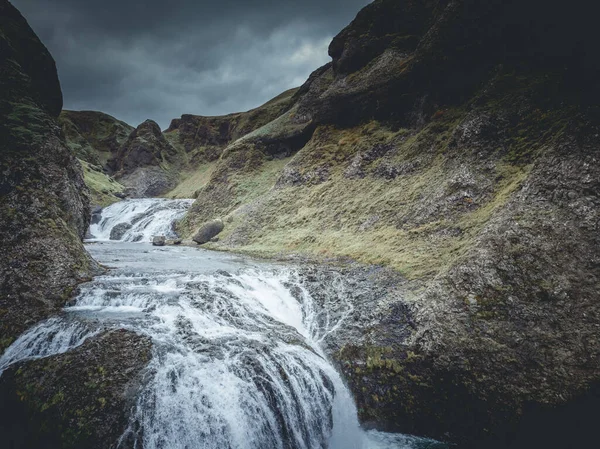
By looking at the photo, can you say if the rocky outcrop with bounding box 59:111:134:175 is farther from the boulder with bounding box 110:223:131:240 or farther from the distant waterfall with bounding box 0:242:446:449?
the distant waterfall with bounding box 0:242:446:449

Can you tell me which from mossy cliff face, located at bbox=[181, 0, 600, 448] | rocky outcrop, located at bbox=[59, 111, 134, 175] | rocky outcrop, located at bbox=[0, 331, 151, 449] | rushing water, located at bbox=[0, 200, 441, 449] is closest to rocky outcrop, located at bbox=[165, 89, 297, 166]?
rocky outcrop, located at bbox=[59, 111, 134, 175]

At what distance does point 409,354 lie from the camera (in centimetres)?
755

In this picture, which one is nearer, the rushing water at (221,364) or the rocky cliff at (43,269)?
the rocky cliff at (43,269)

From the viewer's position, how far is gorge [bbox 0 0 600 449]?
591cm

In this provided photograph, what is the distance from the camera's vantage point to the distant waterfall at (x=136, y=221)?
32.6 meters

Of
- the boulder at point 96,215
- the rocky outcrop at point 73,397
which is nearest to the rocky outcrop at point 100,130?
the boulder at point 96,215

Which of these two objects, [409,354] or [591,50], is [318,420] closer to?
[409,354]

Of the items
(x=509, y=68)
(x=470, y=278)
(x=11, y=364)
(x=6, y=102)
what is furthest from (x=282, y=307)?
(x=509, y=68)

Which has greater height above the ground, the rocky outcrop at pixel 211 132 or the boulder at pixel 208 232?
the rocky outcrop at pixel 211 132

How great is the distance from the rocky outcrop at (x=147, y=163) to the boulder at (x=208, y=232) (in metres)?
50.7

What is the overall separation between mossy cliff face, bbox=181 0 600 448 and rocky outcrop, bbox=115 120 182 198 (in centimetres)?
5399

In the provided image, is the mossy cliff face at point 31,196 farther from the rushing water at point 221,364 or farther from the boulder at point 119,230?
the boulder at point 119,230

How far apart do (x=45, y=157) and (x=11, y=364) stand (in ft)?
26.0

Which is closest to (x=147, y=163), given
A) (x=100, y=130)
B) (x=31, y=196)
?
(x=100, y=130)
